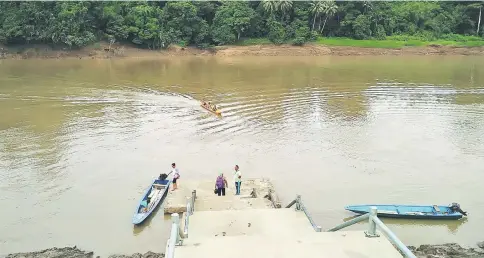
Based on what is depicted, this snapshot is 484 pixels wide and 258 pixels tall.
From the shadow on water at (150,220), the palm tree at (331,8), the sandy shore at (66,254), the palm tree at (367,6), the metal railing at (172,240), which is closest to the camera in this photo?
the metal railing at (172,240)

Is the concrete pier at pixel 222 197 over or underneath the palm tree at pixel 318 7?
underneath

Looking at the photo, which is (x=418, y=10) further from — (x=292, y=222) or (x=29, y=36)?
(x=292, y=222)

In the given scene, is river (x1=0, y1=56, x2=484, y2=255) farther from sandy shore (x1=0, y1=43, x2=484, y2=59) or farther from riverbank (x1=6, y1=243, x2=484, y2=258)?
sandy shore (x1=0, y1=43, x2=484, y2=59)

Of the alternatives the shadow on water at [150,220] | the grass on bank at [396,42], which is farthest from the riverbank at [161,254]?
the grass on bank at [396,42]

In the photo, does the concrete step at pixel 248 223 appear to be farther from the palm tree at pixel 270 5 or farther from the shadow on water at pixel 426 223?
the palm tree at pixel 270 5

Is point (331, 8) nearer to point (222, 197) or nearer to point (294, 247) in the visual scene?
point (222, 197)
